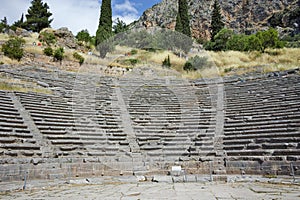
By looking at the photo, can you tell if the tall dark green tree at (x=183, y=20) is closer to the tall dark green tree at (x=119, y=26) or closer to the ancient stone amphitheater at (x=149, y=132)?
the tall dark green tree at (x=119, y=26)

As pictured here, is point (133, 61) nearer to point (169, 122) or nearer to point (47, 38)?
point (47, 38)

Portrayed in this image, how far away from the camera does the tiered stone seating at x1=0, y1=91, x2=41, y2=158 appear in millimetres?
6527

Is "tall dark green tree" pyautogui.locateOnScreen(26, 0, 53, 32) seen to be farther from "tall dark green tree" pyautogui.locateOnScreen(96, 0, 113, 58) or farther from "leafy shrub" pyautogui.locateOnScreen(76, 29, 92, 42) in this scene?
"tall dark green tree" pyautogui.locateOnScreen(96, 0, 113, 58)

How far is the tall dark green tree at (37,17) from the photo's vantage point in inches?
1346

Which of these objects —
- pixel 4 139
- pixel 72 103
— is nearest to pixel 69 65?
pixel 72 103

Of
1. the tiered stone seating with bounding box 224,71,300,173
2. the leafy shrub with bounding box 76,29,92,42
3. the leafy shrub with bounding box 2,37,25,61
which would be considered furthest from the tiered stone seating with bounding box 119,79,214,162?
the leafy shrub with bounding box 76,29,92,42

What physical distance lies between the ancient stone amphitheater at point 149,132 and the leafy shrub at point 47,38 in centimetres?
1305

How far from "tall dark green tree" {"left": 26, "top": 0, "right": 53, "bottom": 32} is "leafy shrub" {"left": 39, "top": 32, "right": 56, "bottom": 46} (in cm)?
895

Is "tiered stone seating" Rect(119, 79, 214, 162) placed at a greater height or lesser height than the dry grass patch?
lesser

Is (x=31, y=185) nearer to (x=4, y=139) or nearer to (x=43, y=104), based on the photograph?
(x=4, y=139)

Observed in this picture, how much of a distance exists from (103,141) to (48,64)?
45.5 ft

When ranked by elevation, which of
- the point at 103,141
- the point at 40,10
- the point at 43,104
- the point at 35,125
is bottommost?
the point at 103,141

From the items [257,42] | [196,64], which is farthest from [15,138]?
[257,42]

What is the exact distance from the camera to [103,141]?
324 inches
